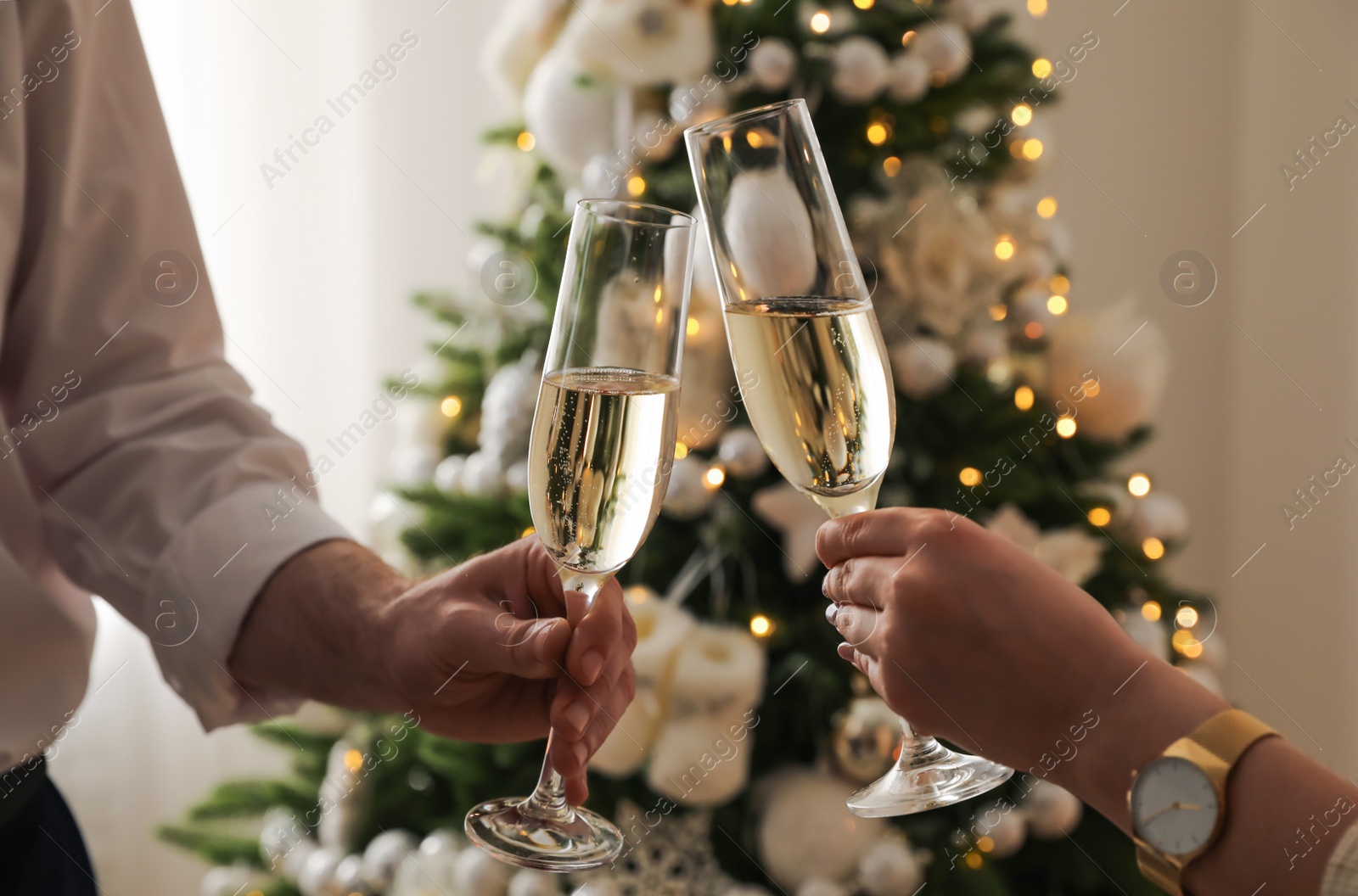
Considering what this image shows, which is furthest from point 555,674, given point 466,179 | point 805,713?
point 466,179

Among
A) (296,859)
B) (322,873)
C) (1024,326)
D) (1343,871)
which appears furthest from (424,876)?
(1343,871)

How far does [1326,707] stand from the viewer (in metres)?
2.59

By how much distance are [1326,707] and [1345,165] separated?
1264mm

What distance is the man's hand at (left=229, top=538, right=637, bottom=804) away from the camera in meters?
0.74

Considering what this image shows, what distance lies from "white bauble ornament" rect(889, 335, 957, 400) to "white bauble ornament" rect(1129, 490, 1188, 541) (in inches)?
17.2

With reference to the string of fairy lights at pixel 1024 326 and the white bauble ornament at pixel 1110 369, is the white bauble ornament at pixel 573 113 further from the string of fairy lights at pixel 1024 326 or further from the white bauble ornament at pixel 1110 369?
the white bauble ornament at pixel 1110 369

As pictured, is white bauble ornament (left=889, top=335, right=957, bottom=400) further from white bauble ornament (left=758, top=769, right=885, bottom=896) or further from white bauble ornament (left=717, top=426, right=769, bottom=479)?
white bauble ornament (left=758, top=769, right=885, bottom=896)

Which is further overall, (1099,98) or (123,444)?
(1099,98)

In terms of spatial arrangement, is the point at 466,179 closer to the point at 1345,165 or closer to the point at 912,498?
the point at 912,498

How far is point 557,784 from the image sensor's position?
2.47 feet

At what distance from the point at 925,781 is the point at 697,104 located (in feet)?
3.50

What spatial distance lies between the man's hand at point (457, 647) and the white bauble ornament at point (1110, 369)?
1.12 meters

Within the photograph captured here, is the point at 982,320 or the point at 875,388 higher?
the point at 875,388

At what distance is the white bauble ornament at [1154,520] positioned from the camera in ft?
5.60
